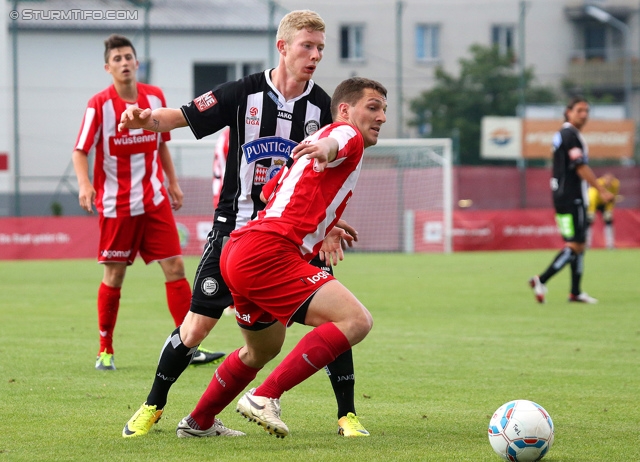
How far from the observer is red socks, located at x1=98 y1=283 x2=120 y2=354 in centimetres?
707

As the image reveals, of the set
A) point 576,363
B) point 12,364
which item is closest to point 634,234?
point 576,363

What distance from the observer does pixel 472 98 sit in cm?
3472

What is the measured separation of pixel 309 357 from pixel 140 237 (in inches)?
133

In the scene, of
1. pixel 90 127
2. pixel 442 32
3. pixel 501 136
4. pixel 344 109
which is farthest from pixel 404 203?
pixel 344 109

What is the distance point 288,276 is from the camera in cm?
428

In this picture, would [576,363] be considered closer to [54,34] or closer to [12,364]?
[12,364]

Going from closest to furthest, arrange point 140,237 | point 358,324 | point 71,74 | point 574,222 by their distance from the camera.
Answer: point 358,324, point 140,237, point 574,222, point 71,74

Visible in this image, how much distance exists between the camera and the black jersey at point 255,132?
4.99 meters

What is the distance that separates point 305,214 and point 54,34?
26268 mm

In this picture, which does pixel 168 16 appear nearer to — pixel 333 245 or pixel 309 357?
pixel 333 245

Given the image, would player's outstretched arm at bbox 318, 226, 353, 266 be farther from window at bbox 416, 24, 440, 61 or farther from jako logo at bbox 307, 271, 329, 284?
window at bbox 416, 24, 440, 61

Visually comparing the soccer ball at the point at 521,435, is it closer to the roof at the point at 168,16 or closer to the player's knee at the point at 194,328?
the player's knee at the point at 194,328

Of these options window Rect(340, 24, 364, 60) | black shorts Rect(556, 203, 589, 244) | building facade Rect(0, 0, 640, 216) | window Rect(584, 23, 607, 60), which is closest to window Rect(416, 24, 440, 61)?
building facade Rect(0, 0, 640, 216)

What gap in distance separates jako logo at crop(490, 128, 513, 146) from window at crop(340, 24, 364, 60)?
8.62 meters
